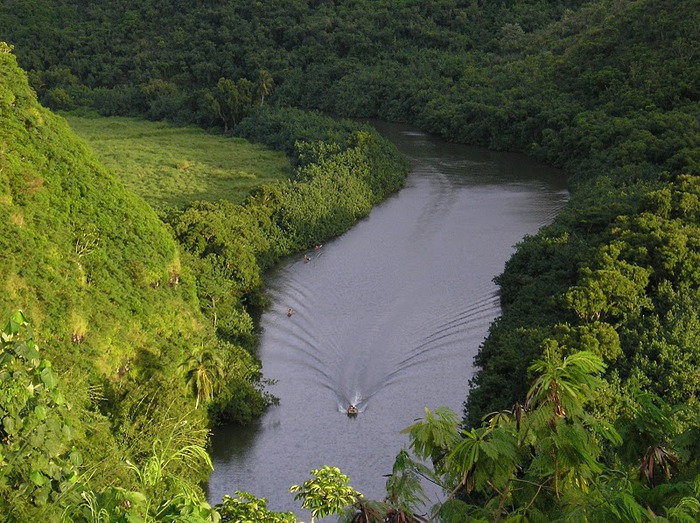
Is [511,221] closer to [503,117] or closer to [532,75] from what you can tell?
[503,117]

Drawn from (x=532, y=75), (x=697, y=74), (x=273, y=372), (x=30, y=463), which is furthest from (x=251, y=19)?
(x=30, y=463)

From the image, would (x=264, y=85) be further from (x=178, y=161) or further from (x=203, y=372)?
(x=203, y=372)

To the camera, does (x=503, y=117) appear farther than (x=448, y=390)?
Yes

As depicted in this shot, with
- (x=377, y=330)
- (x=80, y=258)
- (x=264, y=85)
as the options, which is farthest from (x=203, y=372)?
(x=264, y=85)

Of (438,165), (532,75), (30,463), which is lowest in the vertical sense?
(438,165)

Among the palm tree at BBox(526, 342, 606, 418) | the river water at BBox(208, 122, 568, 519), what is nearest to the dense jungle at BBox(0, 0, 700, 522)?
the palm tree at BBox(526, 342, 606, 418)

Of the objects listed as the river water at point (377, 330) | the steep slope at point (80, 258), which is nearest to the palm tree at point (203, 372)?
the steep slope at point (80, 258)
